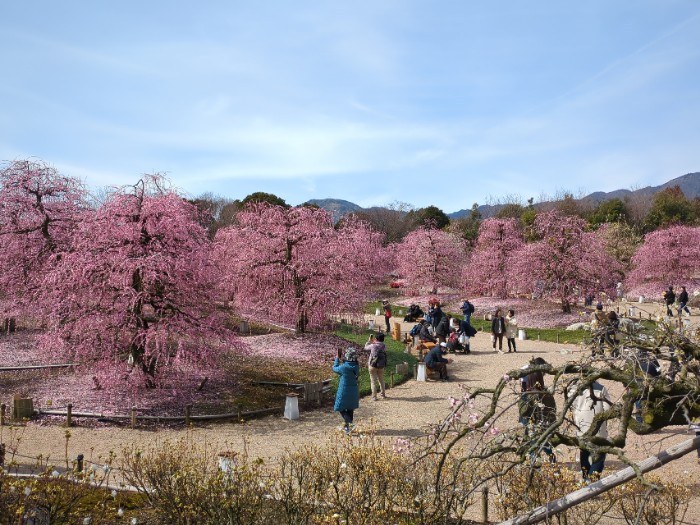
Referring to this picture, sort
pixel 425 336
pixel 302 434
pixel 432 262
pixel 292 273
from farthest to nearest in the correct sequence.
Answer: pixel 432 262 < pixel 292 273 < pixel 425 336 < pixel 302 434

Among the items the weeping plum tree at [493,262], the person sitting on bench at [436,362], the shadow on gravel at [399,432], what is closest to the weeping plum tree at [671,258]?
the weeping plum tree at [493,262]

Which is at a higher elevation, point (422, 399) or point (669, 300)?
point (669, 300)

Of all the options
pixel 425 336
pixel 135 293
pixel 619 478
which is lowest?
pixel 425 336

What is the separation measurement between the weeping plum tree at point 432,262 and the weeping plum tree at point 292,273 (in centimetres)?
2050

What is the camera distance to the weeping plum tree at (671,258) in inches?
1380

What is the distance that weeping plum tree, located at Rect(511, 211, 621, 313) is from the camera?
29578mm

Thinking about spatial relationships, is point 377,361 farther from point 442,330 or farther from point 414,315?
point 414,315

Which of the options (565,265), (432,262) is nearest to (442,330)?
(565,265)

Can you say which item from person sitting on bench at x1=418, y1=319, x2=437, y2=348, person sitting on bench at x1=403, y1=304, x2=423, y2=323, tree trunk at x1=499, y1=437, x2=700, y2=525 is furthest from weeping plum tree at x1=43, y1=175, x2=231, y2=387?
person sitting on bench at x1=403, y1=304, x2=423, y2=323

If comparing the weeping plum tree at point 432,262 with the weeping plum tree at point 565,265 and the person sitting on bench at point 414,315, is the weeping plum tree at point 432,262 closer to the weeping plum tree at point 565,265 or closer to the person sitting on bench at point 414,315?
the weeping plum tree at point 565,265

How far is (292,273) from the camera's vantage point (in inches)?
810

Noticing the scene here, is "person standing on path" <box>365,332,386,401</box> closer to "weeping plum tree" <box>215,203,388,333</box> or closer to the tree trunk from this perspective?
"weeping plum tree" <box>215,203,388,333</box>

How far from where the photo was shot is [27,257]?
790 inches

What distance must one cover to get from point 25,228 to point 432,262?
28.4 metres
